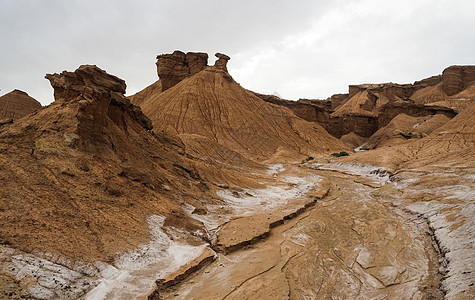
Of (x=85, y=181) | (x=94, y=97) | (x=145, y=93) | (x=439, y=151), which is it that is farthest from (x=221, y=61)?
(x=85, y=181)

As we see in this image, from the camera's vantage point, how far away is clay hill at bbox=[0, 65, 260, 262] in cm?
530

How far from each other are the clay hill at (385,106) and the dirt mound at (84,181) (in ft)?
152

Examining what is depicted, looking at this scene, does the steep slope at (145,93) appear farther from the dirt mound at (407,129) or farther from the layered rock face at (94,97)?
the dirt mound at (407,129)

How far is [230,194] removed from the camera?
12094 mm

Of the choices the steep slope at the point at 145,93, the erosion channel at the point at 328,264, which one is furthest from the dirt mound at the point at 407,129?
the steep slope at the point at 145,93

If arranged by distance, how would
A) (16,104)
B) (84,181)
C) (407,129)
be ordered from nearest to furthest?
(84,181) < (16,104) < (407,129)

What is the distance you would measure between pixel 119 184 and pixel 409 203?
11.2m

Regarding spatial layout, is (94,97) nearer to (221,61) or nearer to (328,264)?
(328,264)

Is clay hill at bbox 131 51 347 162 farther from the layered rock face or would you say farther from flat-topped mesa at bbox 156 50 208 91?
the layered rock face

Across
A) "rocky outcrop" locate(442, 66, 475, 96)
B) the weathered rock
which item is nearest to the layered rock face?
the weathered rock

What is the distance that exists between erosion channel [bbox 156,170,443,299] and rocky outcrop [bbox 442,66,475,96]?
2574 inches

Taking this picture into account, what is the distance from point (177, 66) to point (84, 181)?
148 ft

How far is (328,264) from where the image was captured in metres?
6.18

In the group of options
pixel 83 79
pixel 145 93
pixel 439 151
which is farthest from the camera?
pixel 145 93
